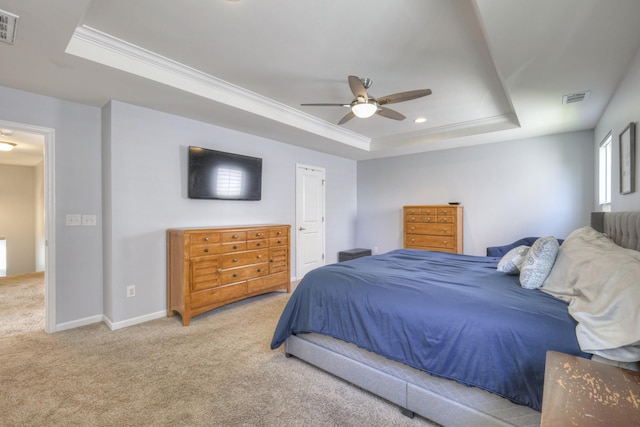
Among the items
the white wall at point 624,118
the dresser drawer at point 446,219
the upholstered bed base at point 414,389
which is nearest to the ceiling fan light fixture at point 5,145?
the upholstered bed base at point 414,389

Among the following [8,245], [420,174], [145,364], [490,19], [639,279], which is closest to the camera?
[639,279]

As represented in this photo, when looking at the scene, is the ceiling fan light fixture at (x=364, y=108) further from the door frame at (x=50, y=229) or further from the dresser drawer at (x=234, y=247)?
the door frame at (x=50, y=229)

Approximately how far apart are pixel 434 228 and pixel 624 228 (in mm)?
3104

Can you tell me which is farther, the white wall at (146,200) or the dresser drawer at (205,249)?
the dresser drawer at (205,249)

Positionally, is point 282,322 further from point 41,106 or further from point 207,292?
point 41,106

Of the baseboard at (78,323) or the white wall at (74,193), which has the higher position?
the white wall at (74,193)

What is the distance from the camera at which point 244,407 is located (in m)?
1.90

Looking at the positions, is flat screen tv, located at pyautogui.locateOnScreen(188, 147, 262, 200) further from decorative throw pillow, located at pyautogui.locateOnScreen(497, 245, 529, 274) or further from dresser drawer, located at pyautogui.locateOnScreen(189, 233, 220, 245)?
decorative throw pillow, located at pyautogui.locateOnScreen(497, 245, 529, 274)

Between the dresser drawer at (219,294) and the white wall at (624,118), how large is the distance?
3.83 meters

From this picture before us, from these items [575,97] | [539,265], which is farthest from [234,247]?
[575,97]

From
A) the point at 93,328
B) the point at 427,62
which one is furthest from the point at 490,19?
the point at 93,328

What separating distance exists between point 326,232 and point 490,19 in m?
4.55

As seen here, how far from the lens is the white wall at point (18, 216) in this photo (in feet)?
21.8

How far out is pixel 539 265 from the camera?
6.51 feet
